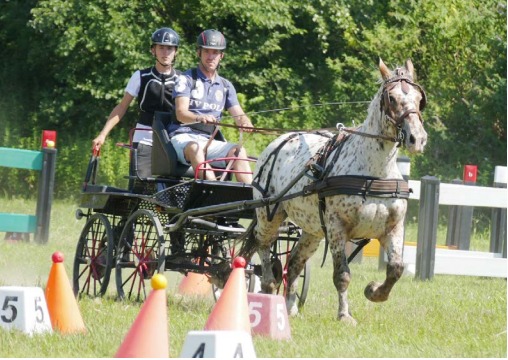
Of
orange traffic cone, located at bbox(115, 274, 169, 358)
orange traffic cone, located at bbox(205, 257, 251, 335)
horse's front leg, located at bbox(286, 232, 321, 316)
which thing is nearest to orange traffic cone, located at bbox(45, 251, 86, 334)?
orange traffic cone, located at bbox(205, 257, 251, 335)

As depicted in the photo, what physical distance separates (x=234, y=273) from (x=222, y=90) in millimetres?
3369

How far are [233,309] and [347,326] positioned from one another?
5.18ft

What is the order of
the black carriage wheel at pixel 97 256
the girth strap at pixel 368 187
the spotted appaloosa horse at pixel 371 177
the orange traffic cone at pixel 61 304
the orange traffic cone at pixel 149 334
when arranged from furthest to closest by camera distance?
the black carriage wheel at pixel 97 256
the girth strap at pixel 368 187
the spotted appaloosa horse at pixel 371 177
the orange traffic cone at pixel 61 304
the orange traffic cone at pixel 149 334

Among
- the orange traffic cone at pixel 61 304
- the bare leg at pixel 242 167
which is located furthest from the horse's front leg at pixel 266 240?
the orange traffic cone at pixel 61 304

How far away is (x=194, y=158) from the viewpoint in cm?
983

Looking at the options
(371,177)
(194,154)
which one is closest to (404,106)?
(371,177)

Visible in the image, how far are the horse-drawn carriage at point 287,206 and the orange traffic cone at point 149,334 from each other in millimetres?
2308

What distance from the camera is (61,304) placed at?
7859 millimetres

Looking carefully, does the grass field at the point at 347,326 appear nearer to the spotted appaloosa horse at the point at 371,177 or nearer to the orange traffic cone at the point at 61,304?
the orange traffic cone at the point at 61,304

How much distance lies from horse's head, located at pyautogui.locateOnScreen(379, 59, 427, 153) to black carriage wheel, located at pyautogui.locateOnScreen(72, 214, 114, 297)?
2936 millimetres

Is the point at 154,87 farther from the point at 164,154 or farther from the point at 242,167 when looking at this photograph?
the point at 242,167

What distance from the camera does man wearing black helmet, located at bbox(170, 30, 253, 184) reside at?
9.84 metres

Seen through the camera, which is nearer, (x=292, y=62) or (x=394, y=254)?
(x=394, y=254)

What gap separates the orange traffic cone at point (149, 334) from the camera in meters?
6.38
